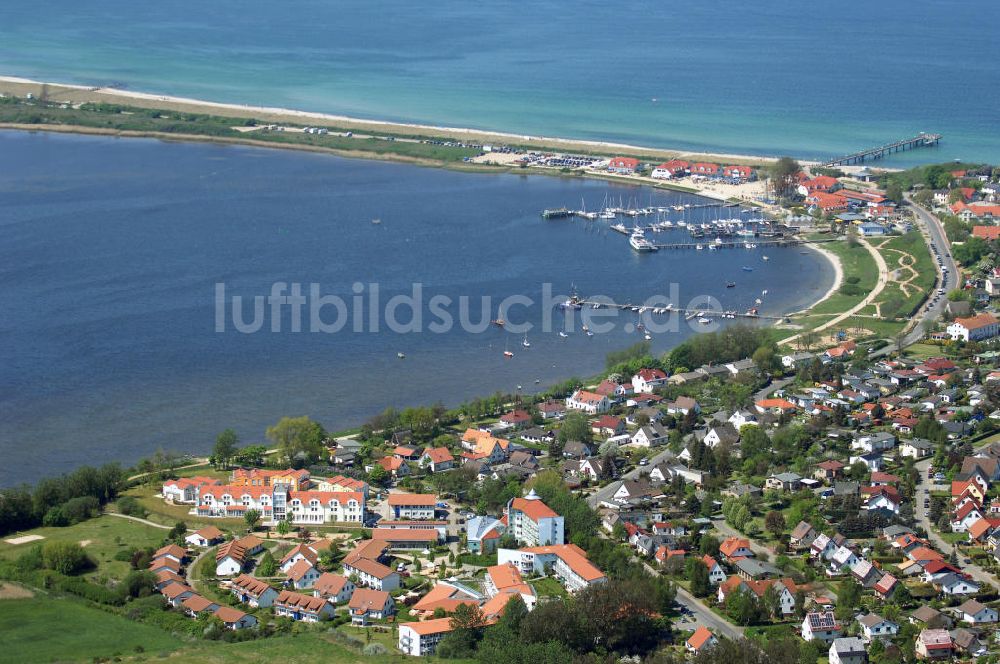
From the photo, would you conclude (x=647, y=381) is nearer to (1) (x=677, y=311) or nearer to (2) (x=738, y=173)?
(1) (x=677, y=311)

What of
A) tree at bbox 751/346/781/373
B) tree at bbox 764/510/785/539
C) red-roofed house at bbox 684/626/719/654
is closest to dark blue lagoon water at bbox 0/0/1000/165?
tree at bbox 751/346/781/373

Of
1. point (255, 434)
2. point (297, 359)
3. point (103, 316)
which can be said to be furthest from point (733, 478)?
point (103, 316)

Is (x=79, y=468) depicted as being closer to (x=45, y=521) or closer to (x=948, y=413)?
(x=45, y=521)

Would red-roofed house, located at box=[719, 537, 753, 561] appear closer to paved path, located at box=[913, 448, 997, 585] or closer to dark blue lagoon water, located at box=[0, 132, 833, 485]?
paved path, located at box=[913, 448, 997, 585]

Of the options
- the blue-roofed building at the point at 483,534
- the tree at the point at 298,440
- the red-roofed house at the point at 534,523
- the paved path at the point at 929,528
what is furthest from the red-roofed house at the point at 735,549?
the tree at the point at 298,440

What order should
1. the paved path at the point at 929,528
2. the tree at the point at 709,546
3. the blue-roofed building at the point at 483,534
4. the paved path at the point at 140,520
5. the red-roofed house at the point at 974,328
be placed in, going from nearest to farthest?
the paved path at the point at 929,528
the tree at the point at 709,546
the blue-roofed building at the point at 483,534
the paved path at the point at 140,520
the red-roofed house at the point at 974,328

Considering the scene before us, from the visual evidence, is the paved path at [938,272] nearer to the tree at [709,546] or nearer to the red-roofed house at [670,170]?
the tree at [709,546]
